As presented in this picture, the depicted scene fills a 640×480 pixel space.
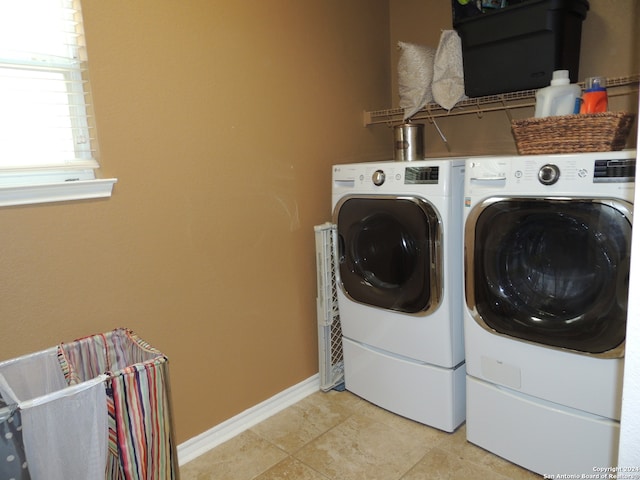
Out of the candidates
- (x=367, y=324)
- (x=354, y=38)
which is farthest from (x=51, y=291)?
(x=354, y=38)

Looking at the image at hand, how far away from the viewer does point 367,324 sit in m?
2.09

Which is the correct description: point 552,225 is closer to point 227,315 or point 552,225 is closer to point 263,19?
point 227,315

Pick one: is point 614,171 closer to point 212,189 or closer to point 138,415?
point 212,189

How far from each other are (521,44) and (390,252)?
997 millimetres

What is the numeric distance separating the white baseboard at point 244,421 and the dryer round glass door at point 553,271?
3.34 ft

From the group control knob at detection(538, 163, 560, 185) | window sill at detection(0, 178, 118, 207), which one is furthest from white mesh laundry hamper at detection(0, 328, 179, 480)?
control knob at detection(538, 163, 560, 185)

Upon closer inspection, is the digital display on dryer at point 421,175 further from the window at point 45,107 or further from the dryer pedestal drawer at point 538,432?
the window at point 45,107

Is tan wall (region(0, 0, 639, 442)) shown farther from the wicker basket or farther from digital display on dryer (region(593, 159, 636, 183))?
digital display on dryer (region(593, 159, 636, 183))

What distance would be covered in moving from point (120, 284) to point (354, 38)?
171cm

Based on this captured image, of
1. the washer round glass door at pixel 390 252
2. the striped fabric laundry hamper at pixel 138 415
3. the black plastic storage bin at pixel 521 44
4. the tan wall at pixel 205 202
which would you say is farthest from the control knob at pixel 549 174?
the striped fabric laundry hamper at pixel 138 415

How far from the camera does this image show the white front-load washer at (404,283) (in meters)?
1.77

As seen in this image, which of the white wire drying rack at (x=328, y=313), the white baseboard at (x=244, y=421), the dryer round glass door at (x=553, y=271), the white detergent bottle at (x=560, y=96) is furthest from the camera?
the white wire drying rack at (x=328, y=313)

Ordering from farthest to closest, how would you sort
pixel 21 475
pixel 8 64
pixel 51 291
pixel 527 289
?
pixel 527 289 → pixel 51 291 → pixel 8 64 → pixel 21 475

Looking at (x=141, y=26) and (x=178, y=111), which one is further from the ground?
(x=141, y=26)
